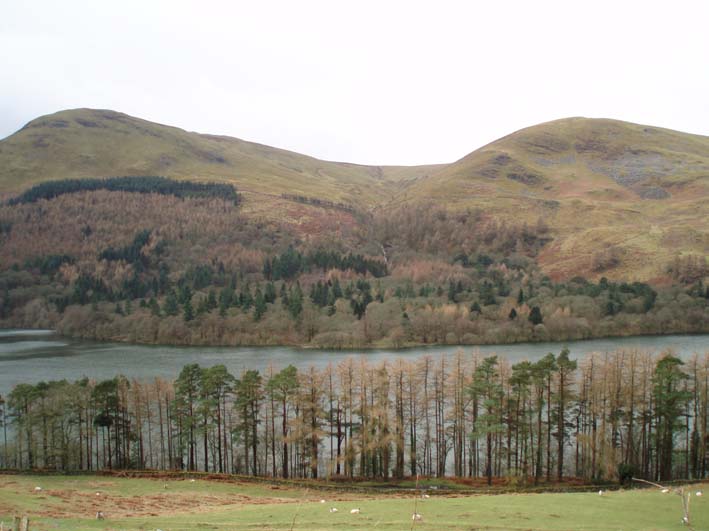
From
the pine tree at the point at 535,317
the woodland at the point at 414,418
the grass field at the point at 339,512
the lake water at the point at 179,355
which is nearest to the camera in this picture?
the grass field at the point at 339,512

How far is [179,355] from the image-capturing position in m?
124

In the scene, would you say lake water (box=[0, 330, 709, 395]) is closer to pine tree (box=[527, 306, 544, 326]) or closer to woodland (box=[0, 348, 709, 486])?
pine tree (box=[527, 306, 544, 326])

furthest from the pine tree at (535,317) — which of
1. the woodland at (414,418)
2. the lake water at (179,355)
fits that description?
the woodland at (414,418)

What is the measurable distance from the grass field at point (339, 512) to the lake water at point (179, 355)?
5585 centimetres

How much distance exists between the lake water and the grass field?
183 ft

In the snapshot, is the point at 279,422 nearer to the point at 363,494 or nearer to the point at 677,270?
the point at 363,494

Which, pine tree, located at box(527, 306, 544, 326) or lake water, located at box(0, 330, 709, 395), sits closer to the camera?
lake water, located at box(0, 330, 709, 395)

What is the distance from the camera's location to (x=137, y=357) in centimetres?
11962

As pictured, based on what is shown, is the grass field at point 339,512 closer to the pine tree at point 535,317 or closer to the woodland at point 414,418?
the woodland at point 414,418

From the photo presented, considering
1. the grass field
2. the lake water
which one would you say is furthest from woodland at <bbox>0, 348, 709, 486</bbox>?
the lake water

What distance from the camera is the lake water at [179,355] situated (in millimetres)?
97812

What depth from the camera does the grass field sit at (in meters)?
24.9

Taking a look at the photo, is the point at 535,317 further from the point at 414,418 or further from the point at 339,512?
the point at 339,512

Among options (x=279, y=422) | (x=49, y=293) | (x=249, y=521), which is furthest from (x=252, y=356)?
(x=49, y=293)
